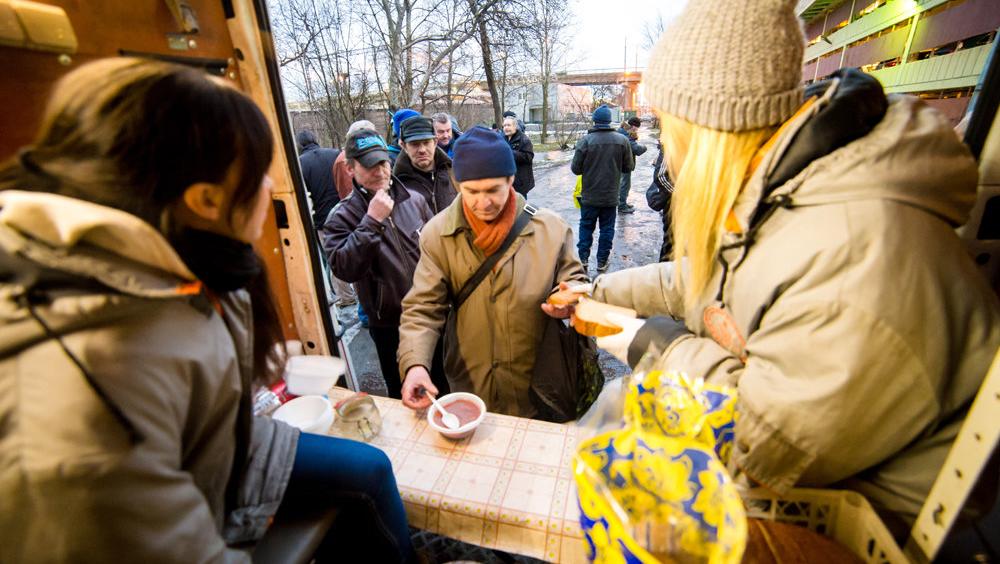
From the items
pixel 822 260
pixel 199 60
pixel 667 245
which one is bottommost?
pixel 667 245

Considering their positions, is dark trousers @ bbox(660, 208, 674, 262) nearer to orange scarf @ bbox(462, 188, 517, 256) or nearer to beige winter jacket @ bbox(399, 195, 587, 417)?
beige winter jacket @ bbox(399, 195, 587, 417)

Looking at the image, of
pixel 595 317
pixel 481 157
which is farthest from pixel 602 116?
pixel 595 317

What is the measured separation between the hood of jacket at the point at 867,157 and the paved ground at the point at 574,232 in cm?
300

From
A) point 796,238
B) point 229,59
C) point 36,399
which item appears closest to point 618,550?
point 796,238

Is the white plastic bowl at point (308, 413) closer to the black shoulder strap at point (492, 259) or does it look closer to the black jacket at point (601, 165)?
the black shoulder strap at point (492, 259)

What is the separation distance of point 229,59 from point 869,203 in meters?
2.47

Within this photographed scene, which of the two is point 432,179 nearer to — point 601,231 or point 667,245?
point 667,245

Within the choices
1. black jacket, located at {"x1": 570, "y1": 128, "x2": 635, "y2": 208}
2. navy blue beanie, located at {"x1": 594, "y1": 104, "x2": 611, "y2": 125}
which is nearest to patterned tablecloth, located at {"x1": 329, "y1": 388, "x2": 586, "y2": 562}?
black jacket, located at {"x1": 570, "y1": 128, "x2": 635, "y2": 208}

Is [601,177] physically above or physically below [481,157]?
below

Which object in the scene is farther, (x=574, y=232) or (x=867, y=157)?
(x=574, y=232)

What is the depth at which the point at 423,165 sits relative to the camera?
3443mm

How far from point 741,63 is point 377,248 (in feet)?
7.66

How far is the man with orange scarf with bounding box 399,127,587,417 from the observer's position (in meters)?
2.04

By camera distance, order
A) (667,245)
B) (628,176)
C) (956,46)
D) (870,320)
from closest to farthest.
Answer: (870,320)
(667,245)
(956,46)
(628,176)
